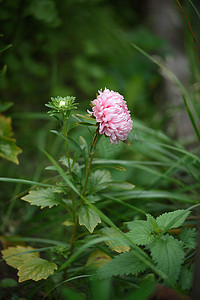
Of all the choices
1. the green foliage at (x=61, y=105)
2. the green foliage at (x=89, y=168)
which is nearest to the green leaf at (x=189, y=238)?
the green foliage at (x=89, y=168)

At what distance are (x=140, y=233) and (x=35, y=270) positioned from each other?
1.17 ft

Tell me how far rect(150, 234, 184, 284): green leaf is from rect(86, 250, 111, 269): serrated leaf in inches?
9.9

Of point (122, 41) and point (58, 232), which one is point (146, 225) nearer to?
point (58, 232)

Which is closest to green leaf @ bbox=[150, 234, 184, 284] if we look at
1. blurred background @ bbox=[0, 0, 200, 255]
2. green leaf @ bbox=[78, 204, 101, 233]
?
green leaf @ bbox=[78, 204, 101, 233]

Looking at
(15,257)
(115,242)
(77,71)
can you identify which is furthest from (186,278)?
(77,71)

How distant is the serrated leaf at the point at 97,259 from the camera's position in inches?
36.9

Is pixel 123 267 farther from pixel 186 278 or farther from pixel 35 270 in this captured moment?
pixel 35 270

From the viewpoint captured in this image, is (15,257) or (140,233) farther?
(15,257)

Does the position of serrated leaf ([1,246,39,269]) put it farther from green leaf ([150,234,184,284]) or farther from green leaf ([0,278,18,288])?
green leaf ([150,234,184,284])

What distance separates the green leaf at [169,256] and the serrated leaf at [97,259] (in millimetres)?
251

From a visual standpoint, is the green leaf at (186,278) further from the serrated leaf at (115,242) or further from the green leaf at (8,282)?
the green leaf at (8,282)

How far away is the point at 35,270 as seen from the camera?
0.84 metres

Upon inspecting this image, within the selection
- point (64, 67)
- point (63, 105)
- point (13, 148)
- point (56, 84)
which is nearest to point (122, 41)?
point (64, 67)

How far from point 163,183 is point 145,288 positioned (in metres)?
1.05
